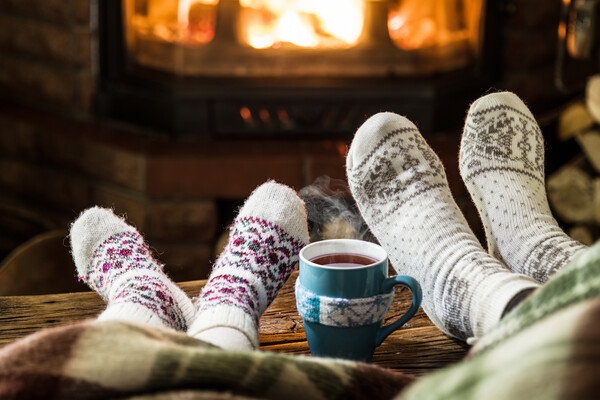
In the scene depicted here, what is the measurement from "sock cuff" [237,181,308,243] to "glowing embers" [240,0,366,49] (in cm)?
85

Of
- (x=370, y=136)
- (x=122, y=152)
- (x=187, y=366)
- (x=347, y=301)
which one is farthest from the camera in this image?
(x=122, y=152)

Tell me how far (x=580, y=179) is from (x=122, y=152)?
1046 mm

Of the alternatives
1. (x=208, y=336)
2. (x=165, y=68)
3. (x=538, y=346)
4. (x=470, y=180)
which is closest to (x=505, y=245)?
(x=470, y=180)

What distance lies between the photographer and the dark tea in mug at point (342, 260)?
65cm

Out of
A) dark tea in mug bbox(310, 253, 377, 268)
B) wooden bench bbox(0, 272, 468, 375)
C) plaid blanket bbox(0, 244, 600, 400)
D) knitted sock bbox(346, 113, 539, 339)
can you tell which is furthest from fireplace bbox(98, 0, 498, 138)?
plaid blanket bbox(0, 244, 600, 400)

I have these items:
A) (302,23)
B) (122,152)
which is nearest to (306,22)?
(302,23)

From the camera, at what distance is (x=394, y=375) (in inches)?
19.8

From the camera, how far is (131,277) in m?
0.74

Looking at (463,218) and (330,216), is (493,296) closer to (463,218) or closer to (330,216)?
(463,218)

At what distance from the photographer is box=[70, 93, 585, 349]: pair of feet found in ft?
2.15

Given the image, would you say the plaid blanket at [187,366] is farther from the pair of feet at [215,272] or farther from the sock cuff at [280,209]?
the sock cuff at [280,209]

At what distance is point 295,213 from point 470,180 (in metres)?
0.27

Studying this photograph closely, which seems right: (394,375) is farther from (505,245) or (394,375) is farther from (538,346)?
(505,245)

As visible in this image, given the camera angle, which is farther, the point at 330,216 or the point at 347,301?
the point at 330,216
